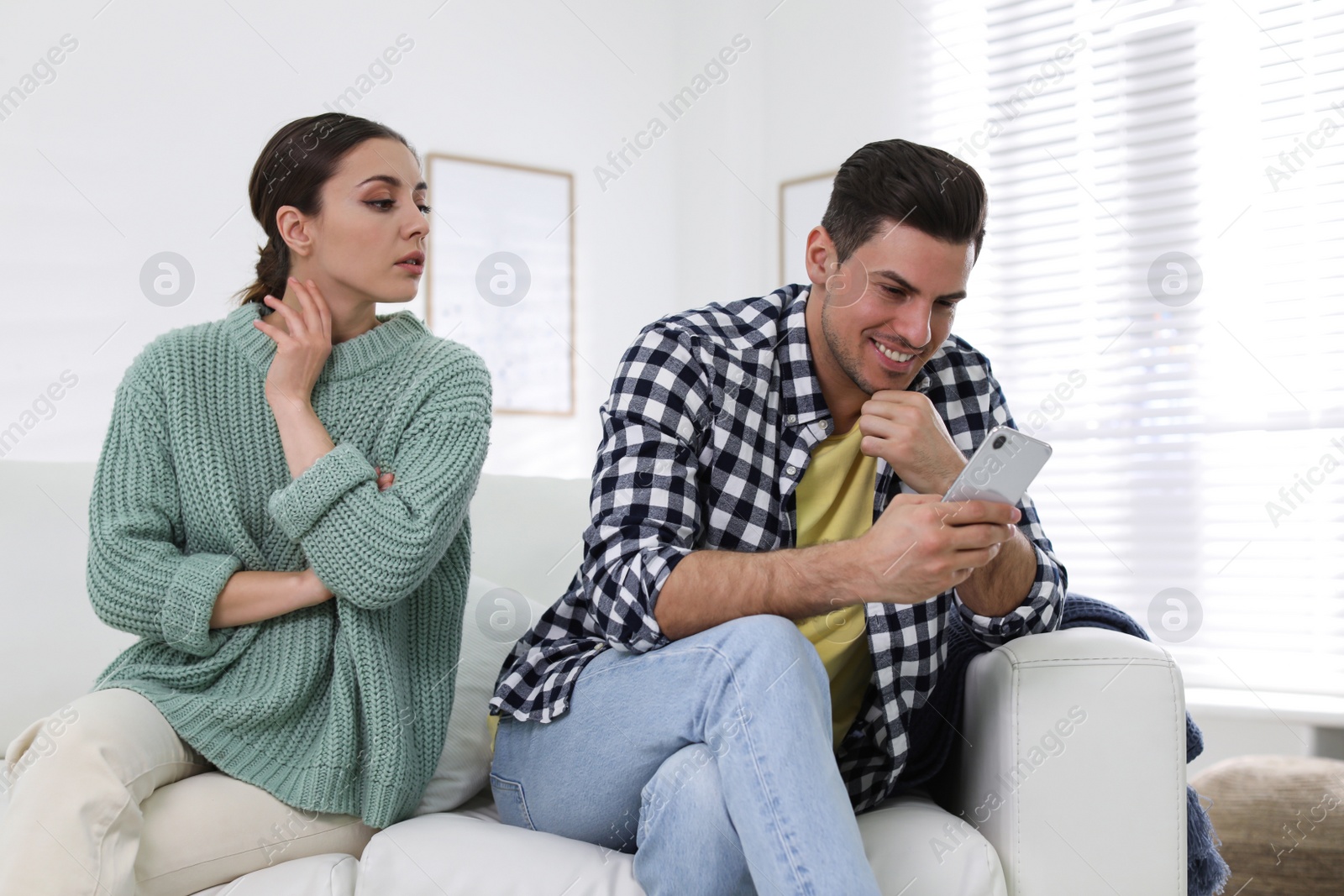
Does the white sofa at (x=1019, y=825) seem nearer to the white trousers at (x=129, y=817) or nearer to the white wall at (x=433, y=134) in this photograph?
the white trousers at (x=129, y=817)

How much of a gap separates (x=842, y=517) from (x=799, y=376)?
0.65 ft

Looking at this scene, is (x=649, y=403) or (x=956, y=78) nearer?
(x=649, y=403)

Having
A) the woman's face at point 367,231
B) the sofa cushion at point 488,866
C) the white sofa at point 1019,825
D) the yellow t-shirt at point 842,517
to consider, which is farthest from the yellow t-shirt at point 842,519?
the woman's face at point 367,231

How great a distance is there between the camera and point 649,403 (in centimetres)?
126

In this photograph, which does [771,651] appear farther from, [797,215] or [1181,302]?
[797,215]

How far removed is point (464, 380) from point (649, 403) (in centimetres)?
28

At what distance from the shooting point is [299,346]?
1.33m

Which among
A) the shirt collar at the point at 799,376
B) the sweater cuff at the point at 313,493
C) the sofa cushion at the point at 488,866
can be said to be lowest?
the sofa cushion at the point at 488,866

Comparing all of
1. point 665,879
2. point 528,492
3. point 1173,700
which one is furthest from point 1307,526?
point 665,879

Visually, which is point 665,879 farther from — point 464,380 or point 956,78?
point 956,78

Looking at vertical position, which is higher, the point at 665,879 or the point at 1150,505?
the point at 1150,505

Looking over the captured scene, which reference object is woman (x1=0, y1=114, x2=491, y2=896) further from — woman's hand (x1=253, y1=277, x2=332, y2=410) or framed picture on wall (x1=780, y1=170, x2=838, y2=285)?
framed picture on wall (x1=780, y1=170, x2=838, y2=285)

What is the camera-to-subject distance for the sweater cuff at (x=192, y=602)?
1223 mm

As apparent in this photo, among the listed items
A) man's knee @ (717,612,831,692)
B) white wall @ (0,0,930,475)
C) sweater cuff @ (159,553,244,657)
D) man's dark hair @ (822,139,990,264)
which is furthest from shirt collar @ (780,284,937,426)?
white wall @ (0,0,930,475)
